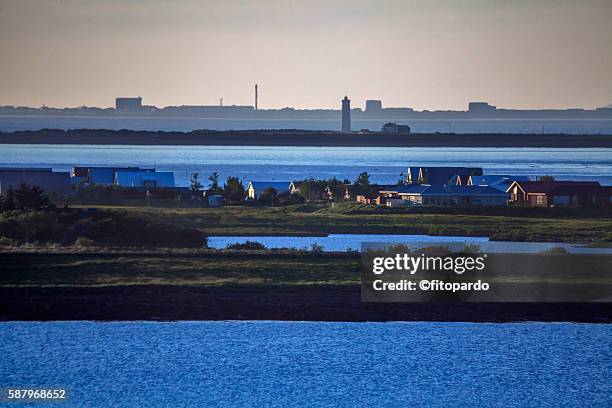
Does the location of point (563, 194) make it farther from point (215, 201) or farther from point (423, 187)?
point (215, 201)

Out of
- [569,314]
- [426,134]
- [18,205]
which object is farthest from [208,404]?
[426,134]

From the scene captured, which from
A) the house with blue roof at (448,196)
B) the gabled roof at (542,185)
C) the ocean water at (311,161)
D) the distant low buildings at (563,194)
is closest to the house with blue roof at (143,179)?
the ocean water at (311,161)

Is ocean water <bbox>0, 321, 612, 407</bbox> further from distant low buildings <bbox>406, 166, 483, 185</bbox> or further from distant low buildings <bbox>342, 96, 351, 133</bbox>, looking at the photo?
distant low buildings <bbox>342, 96, 351, 133</bbox>

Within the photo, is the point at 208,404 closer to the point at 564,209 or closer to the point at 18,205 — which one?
the point at 18,205

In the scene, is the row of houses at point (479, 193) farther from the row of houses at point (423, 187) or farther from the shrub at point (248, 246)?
the shrub at point (248, 246)

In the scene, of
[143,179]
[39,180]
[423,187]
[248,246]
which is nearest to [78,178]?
[143,179]

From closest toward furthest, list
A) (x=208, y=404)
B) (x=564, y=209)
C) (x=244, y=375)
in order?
1. (x=208, y=404)
2. (x=244, y=375)
3. (x=564, y=209)

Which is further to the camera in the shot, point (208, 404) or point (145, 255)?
point (145, 255)
